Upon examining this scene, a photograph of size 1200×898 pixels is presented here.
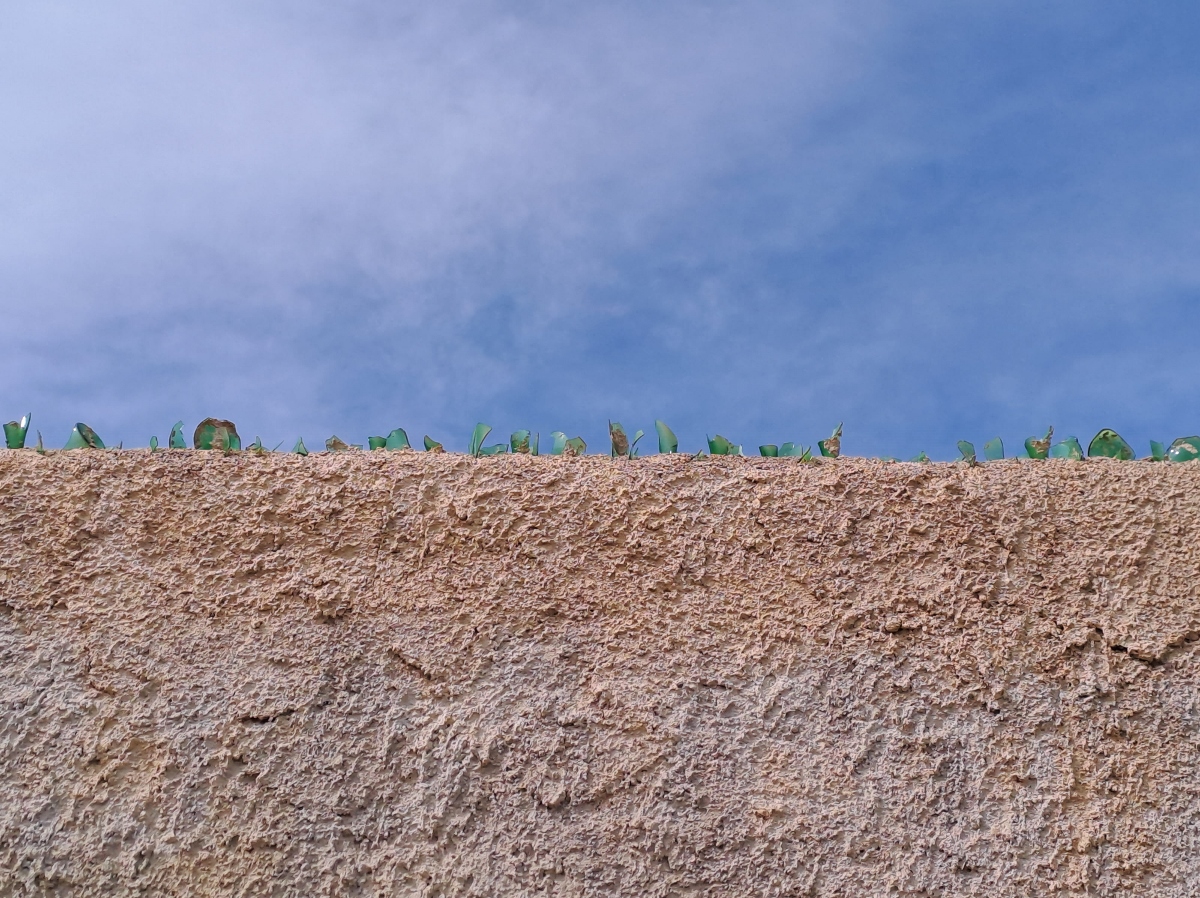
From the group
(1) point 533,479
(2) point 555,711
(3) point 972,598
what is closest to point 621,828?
(2) point 555,711

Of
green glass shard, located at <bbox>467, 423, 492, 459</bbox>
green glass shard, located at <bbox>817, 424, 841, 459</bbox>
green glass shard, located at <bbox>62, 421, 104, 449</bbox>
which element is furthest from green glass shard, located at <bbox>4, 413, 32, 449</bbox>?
green glass shard, located at <bbox>817, 424, 841, 459</bbox>

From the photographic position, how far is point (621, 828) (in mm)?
2070

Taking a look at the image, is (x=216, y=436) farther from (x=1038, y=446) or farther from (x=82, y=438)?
(x=1038, y=446)

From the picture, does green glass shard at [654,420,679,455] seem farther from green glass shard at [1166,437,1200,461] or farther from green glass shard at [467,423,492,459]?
green glass shard at [1166,437,1200,461]

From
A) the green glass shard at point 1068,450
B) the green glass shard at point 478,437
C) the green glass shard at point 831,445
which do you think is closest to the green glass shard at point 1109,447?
the green glass shard at point 1068,450

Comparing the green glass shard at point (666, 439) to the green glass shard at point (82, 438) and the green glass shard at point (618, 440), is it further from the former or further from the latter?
the green glass shard at point (82, 438)

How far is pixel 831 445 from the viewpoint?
2.48m

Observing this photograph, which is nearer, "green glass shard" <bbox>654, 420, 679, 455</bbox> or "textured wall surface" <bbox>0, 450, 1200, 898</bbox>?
"textured wall surface" <bbox>0, 450, 1200, 898</bbox>

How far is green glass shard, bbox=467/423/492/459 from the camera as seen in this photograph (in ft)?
8.07

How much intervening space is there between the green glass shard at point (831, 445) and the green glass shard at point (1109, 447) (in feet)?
2.08

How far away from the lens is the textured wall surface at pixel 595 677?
2.08m

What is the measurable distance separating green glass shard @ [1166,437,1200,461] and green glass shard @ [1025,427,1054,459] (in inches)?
11.5

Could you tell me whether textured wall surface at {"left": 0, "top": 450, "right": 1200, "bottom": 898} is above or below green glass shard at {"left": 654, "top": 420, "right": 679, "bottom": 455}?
below

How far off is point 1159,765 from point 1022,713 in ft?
1.01
